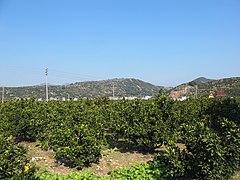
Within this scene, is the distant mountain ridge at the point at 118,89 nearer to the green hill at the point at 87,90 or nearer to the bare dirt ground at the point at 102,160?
the green hill at the point at 87,90

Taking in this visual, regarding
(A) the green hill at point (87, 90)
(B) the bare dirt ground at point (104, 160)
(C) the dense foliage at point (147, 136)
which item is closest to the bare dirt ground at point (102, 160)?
(B) the bare dirt ground at point (104, 160)

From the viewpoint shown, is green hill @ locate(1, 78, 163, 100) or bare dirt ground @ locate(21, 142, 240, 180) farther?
green hill @ locate(1, 78, 163, 100)

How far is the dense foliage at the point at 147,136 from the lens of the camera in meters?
5.43

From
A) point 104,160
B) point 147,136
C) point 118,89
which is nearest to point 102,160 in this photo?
point 104,160

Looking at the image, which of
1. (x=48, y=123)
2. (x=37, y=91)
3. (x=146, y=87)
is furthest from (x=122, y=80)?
(x=48, y=123)

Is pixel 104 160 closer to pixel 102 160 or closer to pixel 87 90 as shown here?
pixel 102 160

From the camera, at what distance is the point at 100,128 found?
8.37m

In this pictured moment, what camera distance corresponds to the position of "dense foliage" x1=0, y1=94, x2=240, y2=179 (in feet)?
17.8

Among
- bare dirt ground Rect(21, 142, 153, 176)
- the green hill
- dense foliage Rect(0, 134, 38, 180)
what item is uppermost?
the green hill

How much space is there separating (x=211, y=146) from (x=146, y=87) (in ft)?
348

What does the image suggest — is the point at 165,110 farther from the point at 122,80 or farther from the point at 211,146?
the point at 122,80

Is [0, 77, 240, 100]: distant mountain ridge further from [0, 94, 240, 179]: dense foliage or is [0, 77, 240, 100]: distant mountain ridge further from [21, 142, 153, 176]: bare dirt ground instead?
[21, 142, 153, 176]: bare dirt ground

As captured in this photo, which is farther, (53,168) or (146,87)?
(146,87)

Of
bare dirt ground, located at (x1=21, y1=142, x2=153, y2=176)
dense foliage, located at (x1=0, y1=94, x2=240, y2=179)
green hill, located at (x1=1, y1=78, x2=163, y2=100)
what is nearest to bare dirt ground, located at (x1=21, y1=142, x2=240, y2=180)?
bare dirt ground, located at (x1=21, y1=142, x2=153, y2=176)
